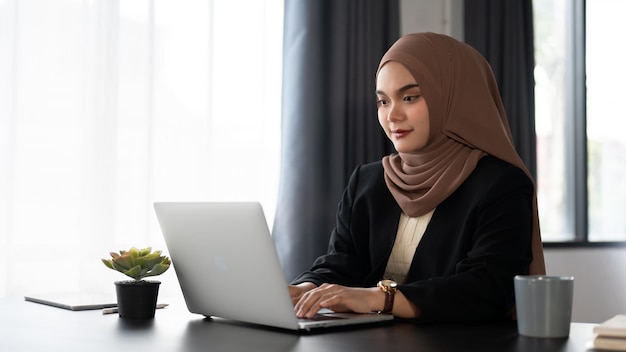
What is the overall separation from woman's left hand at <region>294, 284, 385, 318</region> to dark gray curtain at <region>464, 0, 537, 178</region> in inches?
90.4

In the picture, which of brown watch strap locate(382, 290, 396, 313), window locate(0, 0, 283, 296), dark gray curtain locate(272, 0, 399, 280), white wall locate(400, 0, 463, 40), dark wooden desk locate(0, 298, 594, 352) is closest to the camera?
dark wooden desk locate(0, 298, 594, 352)

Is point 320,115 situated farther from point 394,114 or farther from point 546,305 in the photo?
point 546,305

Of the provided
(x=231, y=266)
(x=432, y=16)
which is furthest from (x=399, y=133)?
(x=432, y=16)

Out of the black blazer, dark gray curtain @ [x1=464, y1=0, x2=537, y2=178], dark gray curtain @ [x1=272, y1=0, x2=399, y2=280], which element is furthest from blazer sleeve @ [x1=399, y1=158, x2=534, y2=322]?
dark gray curtain @ [x1=464, y1=0, x2=537, y2=178]

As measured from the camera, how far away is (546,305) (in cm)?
134

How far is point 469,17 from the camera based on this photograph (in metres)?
3.70

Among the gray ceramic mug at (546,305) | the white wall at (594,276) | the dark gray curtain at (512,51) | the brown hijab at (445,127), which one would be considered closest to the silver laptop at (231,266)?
the gray ceramic mug at (546,305)

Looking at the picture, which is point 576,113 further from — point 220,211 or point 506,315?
point 220,211

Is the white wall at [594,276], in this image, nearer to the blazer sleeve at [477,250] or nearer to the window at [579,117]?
the window at [579,117]

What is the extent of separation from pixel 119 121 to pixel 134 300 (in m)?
1.23

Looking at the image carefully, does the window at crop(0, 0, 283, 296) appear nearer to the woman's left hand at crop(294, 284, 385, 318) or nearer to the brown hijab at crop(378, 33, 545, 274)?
the brown hijab at crop(378, 33, 545, 274)

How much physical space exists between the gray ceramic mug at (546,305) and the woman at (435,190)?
0.46 m

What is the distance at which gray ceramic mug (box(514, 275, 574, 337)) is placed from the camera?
4.36 feet

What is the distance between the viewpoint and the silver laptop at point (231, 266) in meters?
1.38
